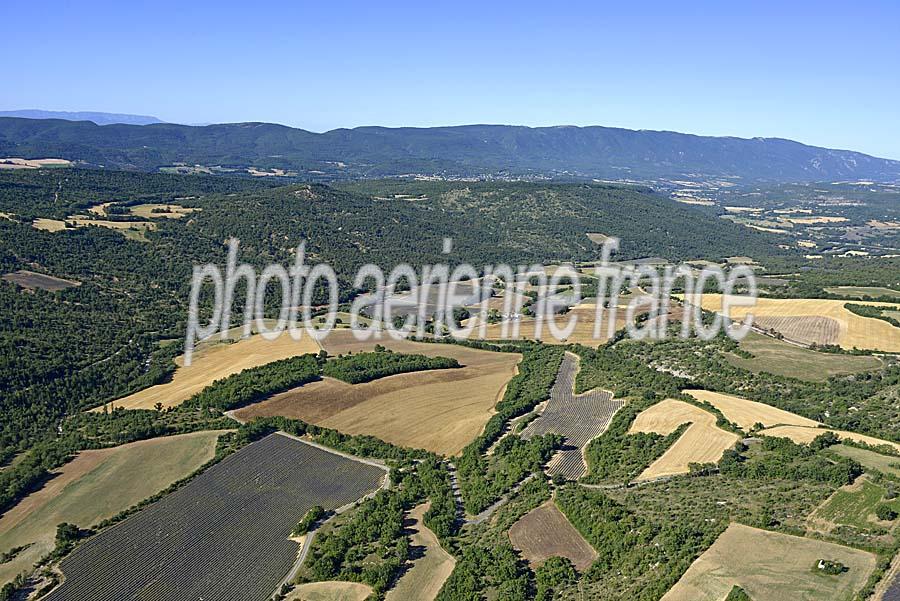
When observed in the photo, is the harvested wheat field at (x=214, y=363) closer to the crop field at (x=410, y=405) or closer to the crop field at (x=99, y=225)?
the crop field at (x=410, y=405)

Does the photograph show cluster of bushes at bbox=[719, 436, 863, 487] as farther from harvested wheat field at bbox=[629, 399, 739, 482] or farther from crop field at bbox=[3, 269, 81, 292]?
crop field at bbox=[3, 269, 81, 292]

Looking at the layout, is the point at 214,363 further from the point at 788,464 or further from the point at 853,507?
the point at 853,507

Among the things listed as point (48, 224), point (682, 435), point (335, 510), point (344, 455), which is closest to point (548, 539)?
point (335, 510)

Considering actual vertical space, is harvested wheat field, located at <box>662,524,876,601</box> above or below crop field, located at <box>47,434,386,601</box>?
above

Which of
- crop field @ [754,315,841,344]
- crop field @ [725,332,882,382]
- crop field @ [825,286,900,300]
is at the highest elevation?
crop field @ [825,286,900,300]

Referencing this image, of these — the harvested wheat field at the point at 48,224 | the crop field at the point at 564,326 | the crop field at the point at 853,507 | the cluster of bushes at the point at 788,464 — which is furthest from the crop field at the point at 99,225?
the crop field at the point at 853,507

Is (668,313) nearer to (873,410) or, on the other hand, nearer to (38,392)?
(873,410)

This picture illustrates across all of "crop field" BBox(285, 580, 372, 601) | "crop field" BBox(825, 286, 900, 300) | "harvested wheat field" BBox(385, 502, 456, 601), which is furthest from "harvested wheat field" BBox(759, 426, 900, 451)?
"crop field" BBox(825, 286, 900, 300)
